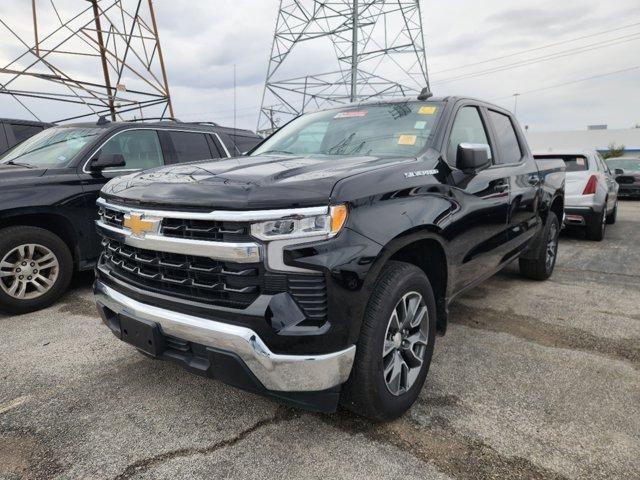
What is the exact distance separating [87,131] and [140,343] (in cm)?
357

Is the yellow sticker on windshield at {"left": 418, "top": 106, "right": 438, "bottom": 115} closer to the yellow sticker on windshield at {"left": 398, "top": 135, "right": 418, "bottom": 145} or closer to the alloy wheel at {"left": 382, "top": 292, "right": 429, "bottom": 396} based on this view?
the yellow sticker on windshield at {"left": 398, "top": 135, "right": 418, "bottom": 145}

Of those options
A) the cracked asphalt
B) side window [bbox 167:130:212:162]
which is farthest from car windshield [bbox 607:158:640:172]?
side window [bbox 167:130:212:162]

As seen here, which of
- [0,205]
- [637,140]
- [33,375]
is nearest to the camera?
[33,375]

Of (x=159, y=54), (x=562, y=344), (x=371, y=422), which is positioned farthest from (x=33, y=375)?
(x=159, y=54)

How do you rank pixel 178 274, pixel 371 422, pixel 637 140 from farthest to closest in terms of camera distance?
1. pixel 637 140
2. pixel 371 422
3. pixel 178 274

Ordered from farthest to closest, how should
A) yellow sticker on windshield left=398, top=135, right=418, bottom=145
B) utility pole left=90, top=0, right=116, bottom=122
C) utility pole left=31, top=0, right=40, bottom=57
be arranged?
utility pole left=90, top=0, right=116, bottom=122 < utility pole left=31, top=0, right=40, bottom=57 < yellow sticker on windshield left=398, top=135, right=418, bottom=145

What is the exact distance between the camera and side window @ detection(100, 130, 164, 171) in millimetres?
4918

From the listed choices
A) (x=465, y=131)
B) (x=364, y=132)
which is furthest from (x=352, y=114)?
(x=465, y=131)

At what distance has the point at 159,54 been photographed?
10812 mm

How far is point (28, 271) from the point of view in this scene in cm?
409

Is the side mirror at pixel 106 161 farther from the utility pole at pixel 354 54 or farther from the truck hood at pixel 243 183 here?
the utility pole at pixel 354 54

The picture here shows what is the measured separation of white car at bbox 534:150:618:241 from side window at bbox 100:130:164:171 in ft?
18.7

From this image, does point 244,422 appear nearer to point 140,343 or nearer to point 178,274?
point 140,343

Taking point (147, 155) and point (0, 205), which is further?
point (147, 155)
